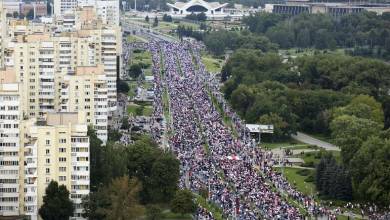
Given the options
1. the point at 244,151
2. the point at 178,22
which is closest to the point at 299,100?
the point at 244,151

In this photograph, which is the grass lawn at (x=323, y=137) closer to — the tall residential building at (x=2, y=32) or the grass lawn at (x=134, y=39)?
the tall residential building at (x=2, y=32)

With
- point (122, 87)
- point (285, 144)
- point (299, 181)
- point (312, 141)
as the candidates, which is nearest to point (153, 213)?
point (299, 181)

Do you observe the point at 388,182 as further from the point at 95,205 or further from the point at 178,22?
the point at 178,22

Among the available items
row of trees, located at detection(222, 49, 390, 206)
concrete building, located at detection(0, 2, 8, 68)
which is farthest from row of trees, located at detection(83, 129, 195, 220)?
concrete building, located at detection(0, 2, 8, 68)

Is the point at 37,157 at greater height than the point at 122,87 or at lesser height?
greater

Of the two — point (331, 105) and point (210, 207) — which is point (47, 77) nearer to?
point (210, 207)

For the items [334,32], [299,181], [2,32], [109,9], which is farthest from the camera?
[334,32]

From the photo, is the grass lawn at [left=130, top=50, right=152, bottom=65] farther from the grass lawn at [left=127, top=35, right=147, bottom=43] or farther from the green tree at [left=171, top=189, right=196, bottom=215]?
the green tree at [left=171, top=189, right=196, bottom=215]
